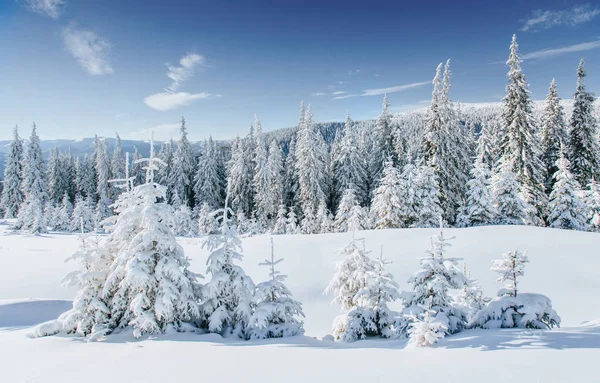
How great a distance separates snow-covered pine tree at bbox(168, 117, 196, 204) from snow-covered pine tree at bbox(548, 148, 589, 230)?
1770 inches

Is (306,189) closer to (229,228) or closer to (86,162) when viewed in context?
(229,228)

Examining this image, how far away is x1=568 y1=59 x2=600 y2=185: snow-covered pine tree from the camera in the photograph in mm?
25312

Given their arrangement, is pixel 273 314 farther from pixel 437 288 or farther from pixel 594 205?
pixel 594 205

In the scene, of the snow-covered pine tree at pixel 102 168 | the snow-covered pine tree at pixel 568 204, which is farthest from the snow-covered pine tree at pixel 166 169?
the snow-covered pine tree at pixel 568 204

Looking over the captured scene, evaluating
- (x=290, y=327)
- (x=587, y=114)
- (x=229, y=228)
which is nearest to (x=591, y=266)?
(x=290, y=327)

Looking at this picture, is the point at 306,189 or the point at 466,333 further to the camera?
the point at 306,189

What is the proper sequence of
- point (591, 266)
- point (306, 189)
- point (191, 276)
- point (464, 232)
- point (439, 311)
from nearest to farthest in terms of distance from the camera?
point (439, 311)
point (191, 276)
point (591, 266)
point (464, 232)
point (306, 189)

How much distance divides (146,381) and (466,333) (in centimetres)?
641

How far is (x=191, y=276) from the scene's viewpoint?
802 cm

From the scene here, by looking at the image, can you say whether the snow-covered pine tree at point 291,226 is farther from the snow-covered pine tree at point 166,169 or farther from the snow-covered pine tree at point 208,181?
the snow-covered pine tree at point 166,169

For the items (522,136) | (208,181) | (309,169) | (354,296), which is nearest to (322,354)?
(354,296)

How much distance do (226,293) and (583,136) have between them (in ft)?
105

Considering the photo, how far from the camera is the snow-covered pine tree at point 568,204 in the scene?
22.0 m

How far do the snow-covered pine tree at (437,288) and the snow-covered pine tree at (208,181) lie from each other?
41.9 m
